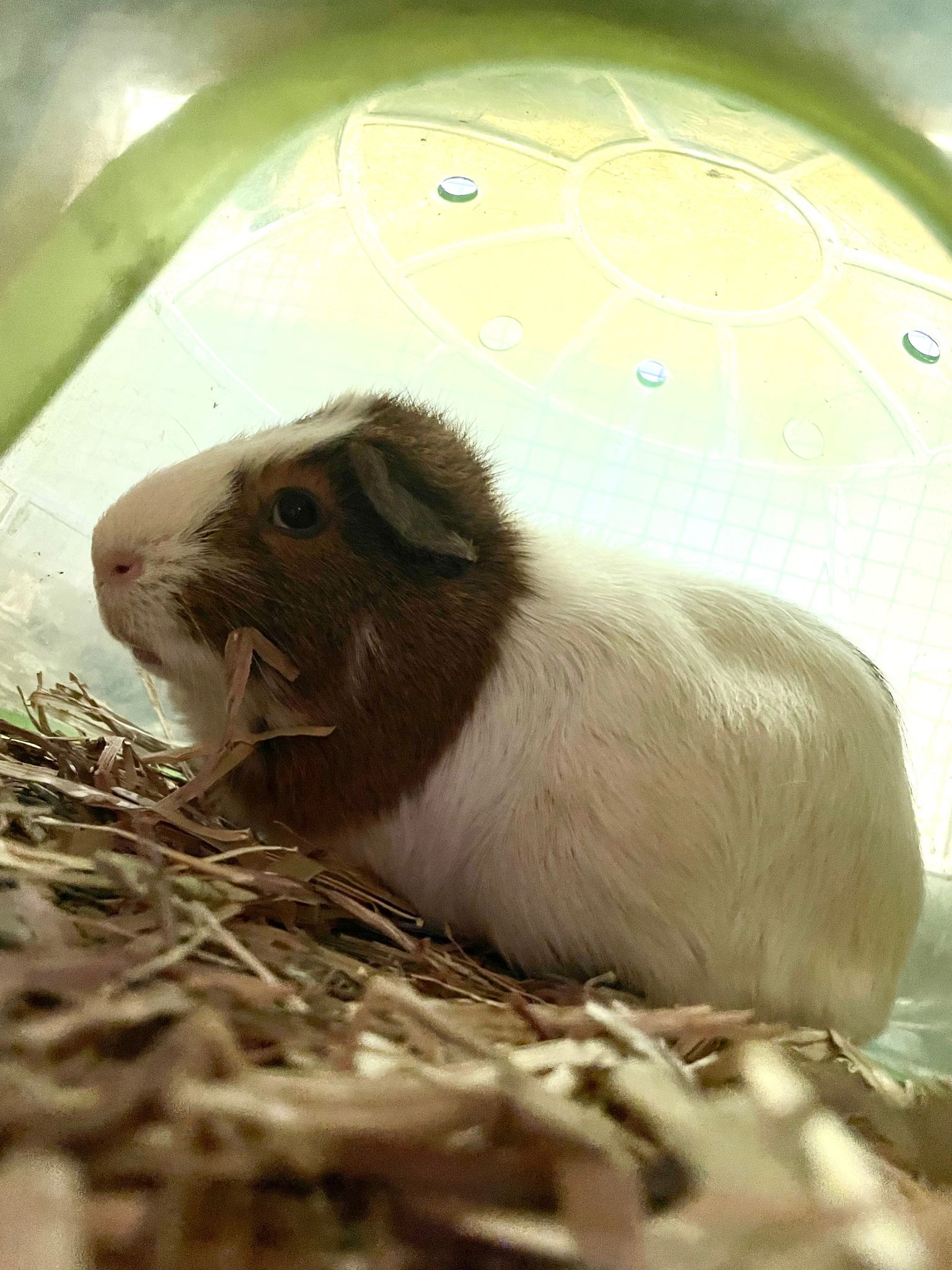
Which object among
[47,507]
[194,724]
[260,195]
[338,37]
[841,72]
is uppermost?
[841,72]

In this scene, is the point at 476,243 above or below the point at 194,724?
above

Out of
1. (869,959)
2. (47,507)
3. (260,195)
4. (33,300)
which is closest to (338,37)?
(260,195)

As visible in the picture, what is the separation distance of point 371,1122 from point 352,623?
82 centimetres

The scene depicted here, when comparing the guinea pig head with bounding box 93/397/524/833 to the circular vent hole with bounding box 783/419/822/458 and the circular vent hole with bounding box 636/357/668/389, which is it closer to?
the circular vent hole with bounding box 636/357/668/389

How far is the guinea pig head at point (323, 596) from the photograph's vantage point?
4.52ft

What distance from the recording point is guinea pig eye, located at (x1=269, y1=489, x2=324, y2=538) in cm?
141

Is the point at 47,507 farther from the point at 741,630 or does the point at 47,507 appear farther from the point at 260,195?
the point at 741,630

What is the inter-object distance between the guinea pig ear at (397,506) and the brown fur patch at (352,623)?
0.03 meters

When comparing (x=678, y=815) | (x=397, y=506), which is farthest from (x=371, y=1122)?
(x=397, y=506)

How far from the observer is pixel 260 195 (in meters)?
1.81

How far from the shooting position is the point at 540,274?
2035 mm

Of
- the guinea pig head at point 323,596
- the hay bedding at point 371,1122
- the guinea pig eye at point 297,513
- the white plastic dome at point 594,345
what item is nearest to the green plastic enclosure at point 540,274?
the white plastic dome at point 594,345

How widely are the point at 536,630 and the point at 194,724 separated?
0.57 metres

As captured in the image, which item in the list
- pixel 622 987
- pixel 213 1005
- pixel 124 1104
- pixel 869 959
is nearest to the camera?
pixel 124 1104
